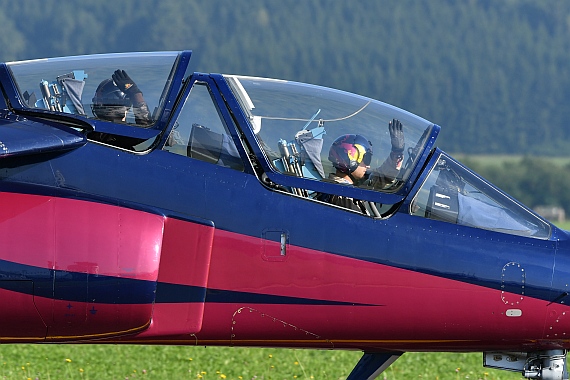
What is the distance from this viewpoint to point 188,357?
1270 cm

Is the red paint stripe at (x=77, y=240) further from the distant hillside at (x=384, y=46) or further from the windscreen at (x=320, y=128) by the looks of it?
the distant hillside at (x=384, y=46)

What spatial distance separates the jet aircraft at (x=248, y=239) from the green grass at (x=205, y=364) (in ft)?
11.3

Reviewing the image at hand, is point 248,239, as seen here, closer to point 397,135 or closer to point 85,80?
point 397,135

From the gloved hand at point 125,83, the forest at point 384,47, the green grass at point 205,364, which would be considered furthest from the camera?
the forest at point 384,47

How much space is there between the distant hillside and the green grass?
14055 centimetres

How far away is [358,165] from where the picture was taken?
7621mm

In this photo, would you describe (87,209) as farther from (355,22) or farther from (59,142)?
(355,22)

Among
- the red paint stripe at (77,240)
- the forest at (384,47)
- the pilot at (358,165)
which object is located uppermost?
the forest at (384,47)

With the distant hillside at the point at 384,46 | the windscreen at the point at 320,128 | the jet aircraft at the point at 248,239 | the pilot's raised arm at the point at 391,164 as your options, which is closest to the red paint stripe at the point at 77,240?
the jet aircraft at the point at 248,239

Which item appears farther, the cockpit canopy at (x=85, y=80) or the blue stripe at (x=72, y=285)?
the cockpit canopy at (x=85, y=80)

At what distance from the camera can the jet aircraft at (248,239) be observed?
282 inches

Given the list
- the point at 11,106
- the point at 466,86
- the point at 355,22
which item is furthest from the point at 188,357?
the point at 355,22

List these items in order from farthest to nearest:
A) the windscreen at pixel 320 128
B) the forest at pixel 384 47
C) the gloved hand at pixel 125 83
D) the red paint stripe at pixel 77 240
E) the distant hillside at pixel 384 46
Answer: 1. the distant hillside at pixel 384 46
2. the forest at pixel 384 47
3. the gloved hand at pixel 125 83
4. the windscreen at pixel 320 128
5. the red paint stripe at pixel 77 240

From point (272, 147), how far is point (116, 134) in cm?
122
